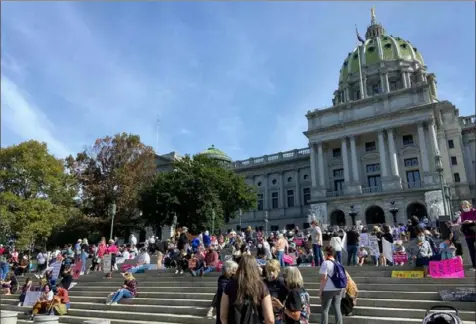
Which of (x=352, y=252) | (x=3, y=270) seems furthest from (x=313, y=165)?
(x=3, y=270)

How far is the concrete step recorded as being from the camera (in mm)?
9492

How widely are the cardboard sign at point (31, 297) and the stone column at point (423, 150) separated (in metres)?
46.1

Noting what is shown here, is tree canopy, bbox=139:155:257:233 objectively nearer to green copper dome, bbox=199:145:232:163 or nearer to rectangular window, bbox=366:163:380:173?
rectangular window, bbox=366:163:380:173

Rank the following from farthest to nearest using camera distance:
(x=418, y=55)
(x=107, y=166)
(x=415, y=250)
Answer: (x=418, y=55)
(x=107, y=166)
(x=415, y=250)

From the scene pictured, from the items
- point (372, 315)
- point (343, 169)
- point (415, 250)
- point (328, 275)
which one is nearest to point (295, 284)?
point (328, 275)

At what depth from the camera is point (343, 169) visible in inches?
2181

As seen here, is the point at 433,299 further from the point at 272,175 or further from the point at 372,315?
the point at 272,175

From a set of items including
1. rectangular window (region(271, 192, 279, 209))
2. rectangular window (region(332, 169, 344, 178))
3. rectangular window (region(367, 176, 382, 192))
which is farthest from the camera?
rectangular window (region(271, 192, 279, 209))

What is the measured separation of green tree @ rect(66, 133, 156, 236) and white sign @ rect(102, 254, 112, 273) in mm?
20930

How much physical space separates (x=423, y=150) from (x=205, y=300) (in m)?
44.9

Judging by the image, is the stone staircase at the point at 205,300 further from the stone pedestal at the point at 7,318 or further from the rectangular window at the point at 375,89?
the rectangular window at the point at 375,89

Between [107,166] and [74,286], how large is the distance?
85.0 ft

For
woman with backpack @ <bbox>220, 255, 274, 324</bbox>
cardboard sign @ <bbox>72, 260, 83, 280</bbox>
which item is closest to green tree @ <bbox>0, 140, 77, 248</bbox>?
cardboard sign @ <bbox>72, 260, 83, 280</bbox>

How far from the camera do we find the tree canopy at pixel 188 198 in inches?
1678
